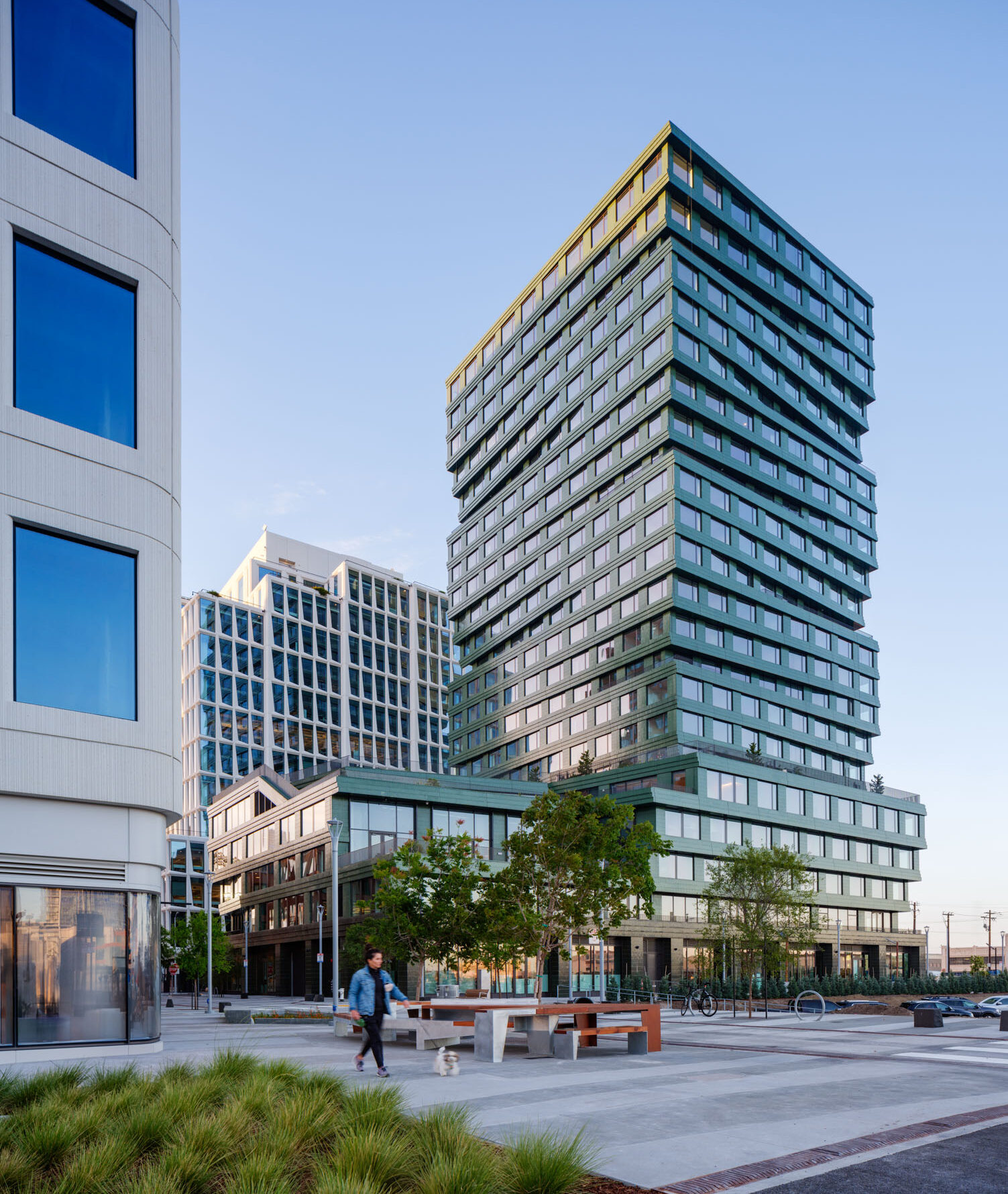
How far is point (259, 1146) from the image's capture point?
9.00 meters

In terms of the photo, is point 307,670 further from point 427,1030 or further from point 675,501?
point 427,1030

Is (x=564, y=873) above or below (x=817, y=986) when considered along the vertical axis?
above

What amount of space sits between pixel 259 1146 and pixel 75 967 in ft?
41.5

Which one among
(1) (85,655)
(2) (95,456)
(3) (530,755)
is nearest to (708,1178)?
(1) (85,655)

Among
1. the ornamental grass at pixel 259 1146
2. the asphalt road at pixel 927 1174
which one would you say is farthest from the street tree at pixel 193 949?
the asphalt road at pixel 927 1174

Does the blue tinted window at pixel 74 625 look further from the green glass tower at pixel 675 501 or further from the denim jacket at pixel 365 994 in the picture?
the green glass tower at pixel 675 501

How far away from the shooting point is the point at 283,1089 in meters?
11.4

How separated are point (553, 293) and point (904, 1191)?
317 feet

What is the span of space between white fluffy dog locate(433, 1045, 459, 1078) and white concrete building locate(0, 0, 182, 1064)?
7.42 meters

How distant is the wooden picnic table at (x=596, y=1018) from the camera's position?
20.1 metres

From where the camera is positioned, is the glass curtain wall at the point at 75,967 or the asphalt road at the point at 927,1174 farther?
the glass curtain wall at the point at 75,967

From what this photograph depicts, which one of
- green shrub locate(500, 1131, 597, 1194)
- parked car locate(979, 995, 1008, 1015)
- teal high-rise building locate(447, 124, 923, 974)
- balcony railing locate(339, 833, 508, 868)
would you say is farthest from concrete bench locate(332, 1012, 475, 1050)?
teal high-rise building locate(447, 124, 923, 974)

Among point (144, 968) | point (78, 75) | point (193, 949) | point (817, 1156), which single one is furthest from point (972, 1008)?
point (78, 75)

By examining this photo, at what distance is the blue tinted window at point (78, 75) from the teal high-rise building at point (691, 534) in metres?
59.4
